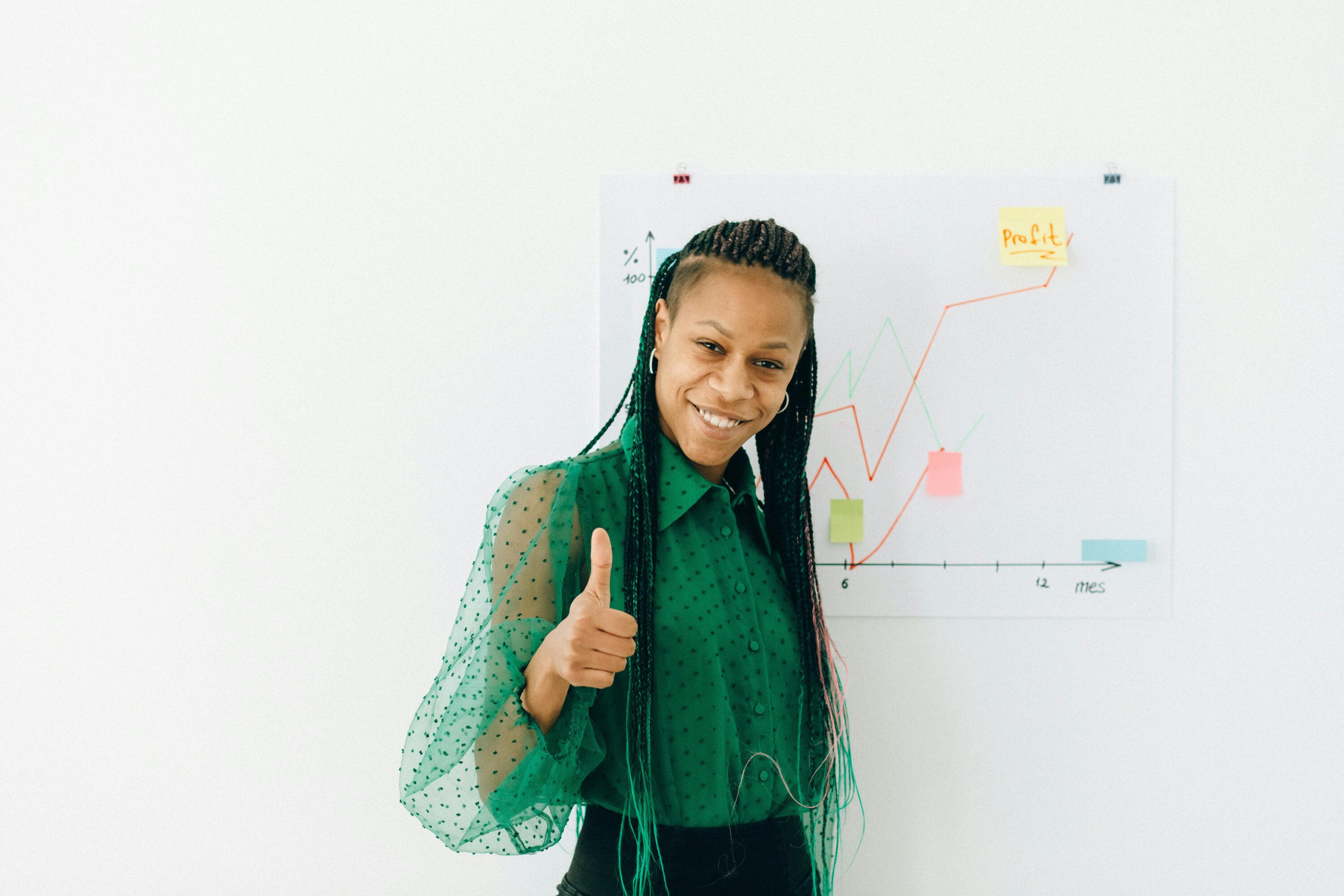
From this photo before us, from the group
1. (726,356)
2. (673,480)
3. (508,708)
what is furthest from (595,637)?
(726,356)

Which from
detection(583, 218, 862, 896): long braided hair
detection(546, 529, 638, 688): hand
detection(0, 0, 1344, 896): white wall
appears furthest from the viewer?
detection(0, 0, 1344, 896): white wall

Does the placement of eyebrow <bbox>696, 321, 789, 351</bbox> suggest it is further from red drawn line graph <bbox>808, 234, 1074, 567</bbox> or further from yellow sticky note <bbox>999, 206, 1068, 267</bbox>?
yellow sticky note <bbox>999, 206, 1068, 267</bbox>

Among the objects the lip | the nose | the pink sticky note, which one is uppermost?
the nose

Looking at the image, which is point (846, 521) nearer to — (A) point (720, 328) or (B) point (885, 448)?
(B) point (885, 448)

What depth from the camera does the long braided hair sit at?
2.90ft

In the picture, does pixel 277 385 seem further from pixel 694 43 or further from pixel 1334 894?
pixel 1334 894

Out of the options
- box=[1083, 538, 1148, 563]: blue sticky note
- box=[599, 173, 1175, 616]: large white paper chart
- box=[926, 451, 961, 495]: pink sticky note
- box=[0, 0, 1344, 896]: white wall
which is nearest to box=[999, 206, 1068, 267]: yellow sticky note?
box=[599, 173, 1175, 616]: large white paper chart

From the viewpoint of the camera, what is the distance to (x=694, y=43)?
125 centimetres

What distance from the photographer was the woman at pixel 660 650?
0.81 m

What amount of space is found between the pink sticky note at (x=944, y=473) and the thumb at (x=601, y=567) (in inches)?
26.0

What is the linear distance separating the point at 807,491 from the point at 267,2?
1.07 meters

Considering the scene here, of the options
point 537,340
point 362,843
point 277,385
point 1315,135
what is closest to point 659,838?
point 362,843

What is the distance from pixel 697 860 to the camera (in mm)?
896

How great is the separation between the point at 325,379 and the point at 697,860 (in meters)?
0.85
